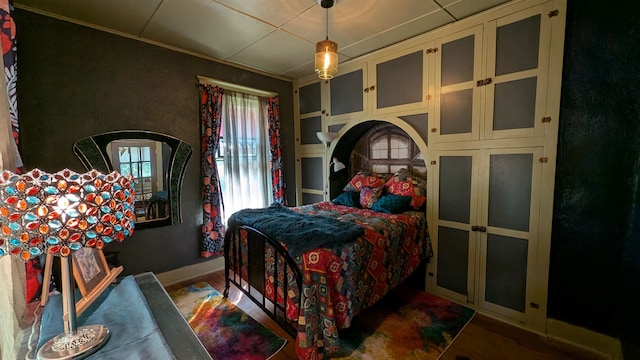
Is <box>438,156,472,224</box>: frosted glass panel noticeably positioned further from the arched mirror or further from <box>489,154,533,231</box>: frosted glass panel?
the arched mirror

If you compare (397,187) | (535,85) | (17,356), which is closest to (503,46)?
(535,85)

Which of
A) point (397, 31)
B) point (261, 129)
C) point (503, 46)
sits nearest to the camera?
point (503, 46)

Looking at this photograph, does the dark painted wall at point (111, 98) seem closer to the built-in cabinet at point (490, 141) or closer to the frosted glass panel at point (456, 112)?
the built-in cabinet at point (490, 141)

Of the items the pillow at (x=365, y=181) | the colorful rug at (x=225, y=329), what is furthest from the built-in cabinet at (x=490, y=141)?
the colorful rug at (x=225, y=329)

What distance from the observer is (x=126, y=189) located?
2.64 feet

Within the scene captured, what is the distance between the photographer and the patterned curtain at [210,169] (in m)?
3.03

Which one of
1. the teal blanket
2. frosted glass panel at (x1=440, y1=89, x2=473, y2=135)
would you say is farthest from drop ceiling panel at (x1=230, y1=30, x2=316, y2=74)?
the teal blanket

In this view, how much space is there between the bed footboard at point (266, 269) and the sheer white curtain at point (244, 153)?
935 millimetres

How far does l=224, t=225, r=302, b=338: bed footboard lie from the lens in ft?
5.87

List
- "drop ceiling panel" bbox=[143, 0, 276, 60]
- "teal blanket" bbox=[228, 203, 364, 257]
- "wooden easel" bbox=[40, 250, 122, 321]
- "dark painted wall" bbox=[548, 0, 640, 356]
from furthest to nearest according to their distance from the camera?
"drop ceiling panel" bbox=[143, 0, 276, 60] < "teal blanket" bbox=[228, 203, 364, 257] < "dark painted wall" bbox=[548, 0, 640, 356] < "wooden easel" bbox=[40, 250, 122, 321]

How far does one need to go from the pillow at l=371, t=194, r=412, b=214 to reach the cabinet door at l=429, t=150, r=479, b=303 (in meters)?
0.28

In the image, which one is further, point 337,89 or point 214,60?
point 337,89

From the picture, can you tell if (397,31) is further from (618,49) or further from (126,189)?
(126,189)

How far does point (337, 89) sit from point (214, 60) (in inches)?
60.9
